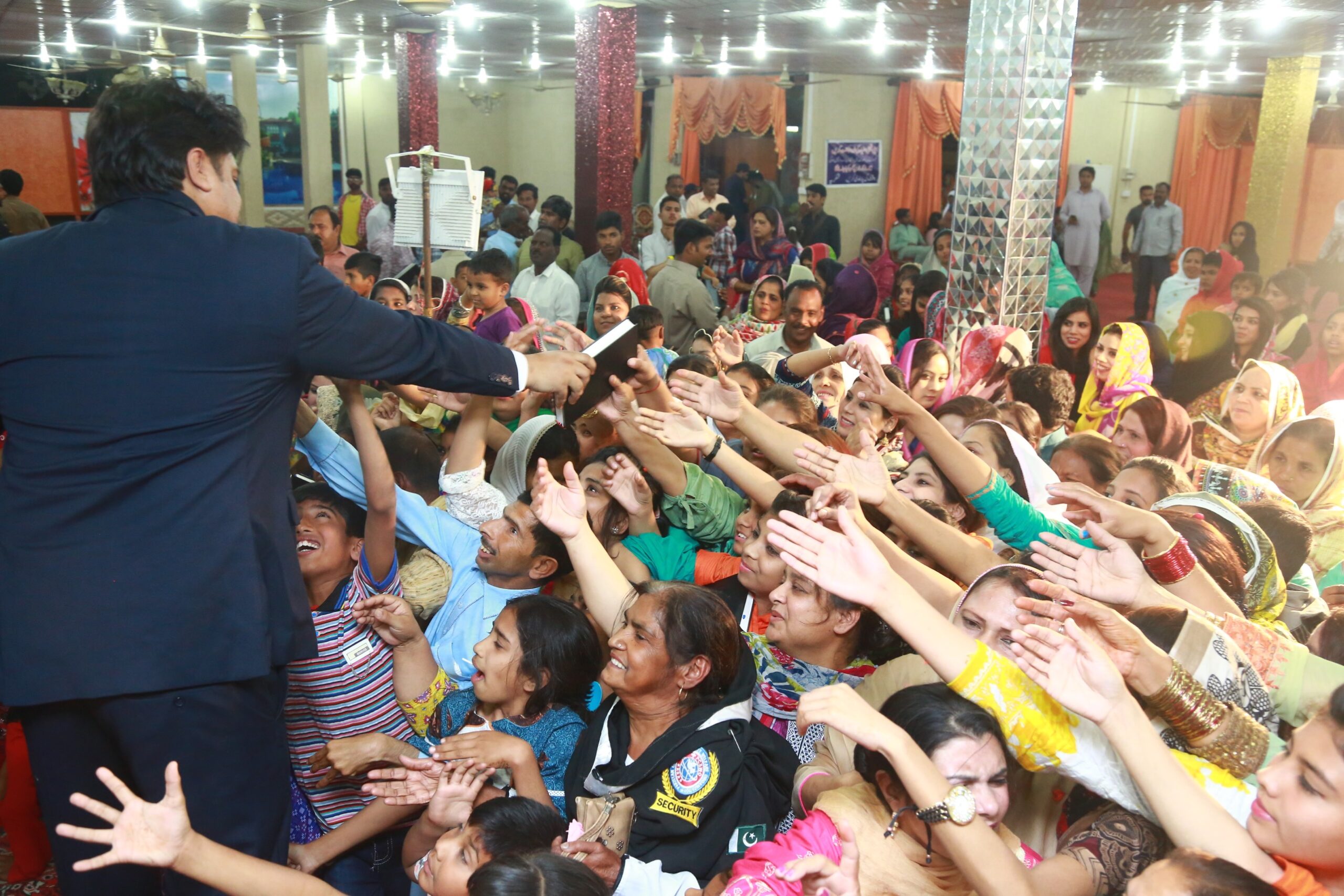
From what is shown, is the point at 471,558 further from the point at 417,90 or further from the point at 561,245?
the point at 417,90

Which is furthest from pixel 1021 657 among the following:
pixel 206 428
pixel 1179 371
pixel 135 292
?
pixel 1179 371

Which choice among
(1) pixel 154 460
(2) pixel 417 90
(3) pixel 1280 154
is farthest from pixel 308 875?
(3) pixel 1280 154

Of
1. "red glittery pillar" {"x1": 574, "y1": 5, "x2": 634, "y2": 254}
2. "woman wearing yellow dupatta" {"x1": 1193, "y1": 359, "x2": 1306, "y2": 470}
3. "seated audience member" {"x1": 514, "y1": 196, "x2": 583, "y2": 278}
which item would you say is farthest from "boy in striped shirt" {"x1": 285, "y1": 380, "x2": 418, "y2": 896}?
"red glittery pillar" {"x1": 574, "y1": 5, "x2": 634, "y2": 254}

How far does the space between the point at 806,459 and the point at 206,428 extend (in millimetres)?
1252

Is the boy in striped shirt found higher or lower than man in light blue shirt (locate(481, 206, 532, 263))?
lower

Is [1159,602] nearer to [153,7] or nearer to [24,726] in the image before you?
[24,726]

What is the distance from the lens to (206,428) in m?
1.58

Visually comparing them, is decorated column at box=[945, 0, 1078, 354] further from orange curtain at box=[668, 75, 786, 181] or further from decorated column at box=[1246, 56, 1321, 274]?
orange curtain at box=[668, 75, 786, 181]

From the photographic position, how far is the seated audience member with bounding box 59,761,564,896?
142 centimetres

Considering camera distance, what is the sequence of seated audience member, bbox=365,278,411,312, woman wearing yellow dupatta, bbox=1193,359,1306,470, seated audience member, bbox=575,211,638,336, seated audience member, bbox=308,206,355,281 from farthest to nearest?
seated audience member, bbox=308,206,355,281 → seated audience member, bbox=575,211,638,336 → seated audience member, bbox=365,278,411,312 → woman wearing yellow dupatta, bbox=1193,359,1306,470

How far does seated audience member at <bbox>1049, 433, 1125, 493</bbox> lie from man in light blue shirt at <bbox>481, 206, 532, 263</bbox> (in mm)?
5956

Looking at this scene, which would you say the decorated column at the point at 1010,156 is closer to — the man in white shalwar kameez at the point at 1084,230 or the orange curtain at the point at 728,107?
the man in white shalwar kameez at the point at 1084,230

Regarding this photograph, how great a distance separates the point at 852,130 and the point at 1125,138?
4.98 meters

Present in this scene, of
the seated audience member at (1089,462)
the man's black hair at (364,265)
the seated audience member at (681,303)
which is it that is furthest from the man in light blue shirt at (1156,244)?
the seated audience member at (1089,462)
